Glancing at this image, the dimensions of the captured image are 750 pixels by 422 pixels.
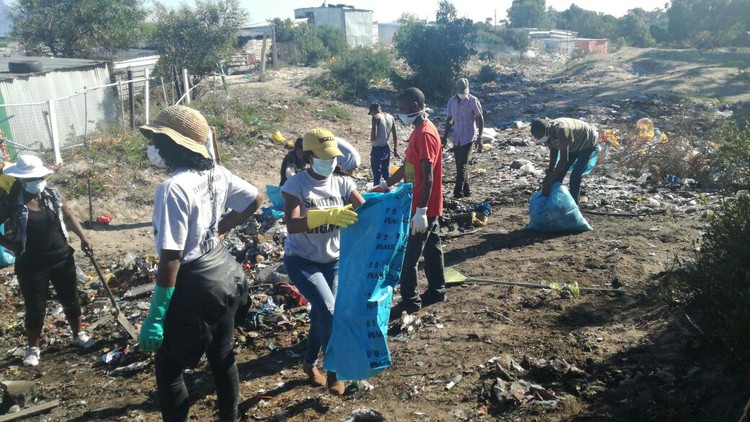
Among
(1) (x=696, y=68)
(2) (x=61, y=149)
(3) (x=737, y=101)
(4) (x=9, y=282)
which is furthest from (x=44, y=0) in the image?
(1) (x=696, y=68)

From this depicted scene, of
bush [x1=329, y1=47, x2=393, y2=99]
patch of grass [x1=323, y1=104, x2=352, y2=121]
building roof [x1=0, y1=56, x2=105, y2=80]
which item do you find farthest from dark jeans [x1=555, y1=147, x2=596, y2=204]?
bush [x1=329, y1=47, x2=393, y2=99]

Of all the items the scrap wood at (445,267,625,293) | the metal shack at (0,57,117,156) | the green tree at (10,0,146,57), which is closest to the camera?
the scrap wood at (445,267,625,293)

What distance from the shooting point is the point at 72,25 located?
70.6 feet

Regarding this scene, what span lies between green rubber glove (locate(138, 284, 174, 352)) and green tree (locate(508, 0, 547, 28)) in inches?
2742

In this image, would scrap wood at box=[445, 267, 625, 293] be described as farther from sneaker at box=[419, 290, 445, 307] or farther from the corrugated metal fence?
the corrugated metal fence

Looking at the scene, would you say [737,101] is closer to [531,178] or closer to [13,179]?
[531,178]

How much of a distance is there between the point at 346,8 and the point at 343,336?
154 feet

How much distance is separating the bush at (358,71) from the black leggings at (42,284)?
51.7ft

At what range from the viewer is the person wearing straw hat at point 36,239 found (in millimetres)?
4648

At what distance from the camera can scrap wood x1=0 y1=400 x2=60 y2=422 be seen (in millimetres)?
4039

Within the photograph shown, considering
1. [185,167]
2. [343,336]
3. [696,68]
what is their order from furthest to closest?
[696,68], [343,336], [185,167]

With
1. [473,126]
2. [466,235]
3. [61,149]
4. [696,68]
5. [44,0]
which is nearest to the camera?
[466,235]

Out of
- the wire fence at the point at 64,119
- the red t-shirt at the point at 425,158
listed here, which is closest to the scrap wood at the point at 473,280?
the red t-shirt at the point at 425,158

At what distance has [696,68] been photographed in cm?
2711
